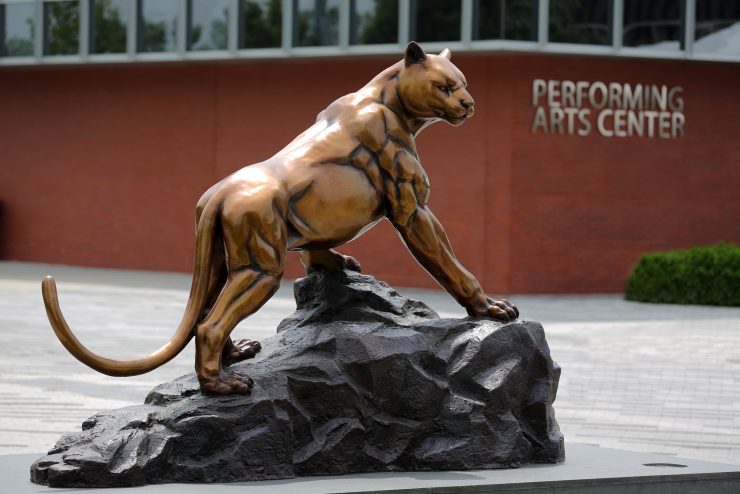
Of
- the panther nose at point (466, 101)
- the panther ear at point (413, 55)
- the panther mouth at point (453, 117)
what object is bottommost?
the panther mouth at point (453, 117)

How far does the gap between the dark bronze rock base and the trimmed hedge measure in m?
15.8

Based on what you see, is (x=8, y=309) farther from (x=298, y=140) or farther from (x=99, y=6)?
(x=298, y=140)

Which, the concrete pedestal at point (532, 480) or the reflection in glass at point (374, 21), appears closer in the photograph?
the concrete pedestal at point (532, 480)

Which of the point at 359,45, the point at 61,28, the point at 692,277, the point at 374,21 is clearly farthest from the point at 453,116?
the point at 61,28

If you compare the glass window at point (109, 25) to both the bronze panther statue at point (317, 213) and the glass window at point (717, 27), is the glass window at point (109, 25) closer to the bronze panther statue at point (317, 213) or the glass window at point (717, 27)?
the glass window at point (717, 27)

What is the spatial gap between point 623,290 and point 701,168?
8.68 ft

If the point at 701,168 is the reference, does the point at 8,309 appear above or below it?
below

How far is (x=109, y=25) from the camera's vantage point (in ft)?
86.2

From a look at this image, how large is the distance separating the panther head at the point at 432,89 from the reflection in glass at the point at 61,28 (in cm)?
2090

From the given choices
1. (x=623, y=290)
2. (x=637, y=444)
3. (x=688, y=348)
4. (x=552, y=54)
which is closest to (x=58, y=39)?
(x=552, y=54)

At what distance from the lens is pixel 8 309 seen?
18922 millimetres

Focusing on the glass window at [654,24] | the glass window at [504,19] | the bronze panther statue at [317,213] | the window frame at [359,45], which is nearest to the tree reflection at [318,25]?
the window frame at [359,45]

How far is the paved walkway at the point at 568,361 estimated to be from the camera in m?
9.89

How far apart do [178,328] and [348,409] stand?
0.89 metres
